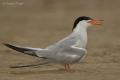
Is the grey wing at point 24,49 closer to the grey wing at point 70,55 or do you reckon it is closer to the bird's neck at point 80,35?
the grey wing at point 70,55

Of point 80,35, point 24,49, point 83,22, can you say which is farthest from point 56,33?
point 24,49

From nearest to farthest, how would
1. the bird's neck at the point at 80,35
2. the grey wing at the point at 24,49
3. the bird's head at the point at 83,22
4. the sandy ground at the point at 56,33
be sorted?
the grey wing at the point at 24,49, the sandy ground at the point at 56,33, the bird's neck at the point at 80,35, the bird's head at the point at 83,22

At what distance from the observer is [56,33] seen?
20.1 metres

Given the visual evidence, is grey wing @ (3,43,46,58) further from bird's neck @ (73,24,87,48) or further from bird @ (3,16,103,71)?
bird's neck @ (73,24,87,48)

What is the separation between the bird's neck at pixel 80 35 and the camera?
11.9 meters

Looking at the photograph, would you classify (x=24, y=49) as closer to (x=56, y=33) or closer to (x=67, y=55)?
(x=67, y=55)

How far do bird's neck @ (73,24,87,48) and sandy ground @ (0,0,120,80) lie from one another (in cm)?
49

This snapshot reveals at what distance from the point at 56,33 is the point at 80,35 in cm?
809

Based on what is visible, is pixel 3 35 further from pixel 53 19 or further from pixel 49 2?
pixel 49 2

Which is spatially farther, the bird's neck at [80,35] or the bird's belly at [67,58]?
the bird's neck at [80,35]

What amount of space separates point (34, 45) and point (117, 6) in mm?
11604

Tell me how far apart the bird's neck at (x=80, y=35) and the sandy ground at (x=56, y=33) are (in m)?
0.49

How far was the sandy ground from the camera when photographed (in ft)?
37.8

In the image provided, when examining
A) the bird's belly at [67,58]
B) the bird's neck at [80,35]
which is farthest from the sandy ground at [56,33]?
the bird's neck at [80,35]
